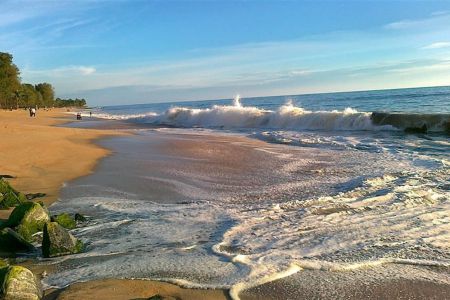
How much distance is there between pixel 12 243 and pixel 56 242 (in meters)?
0.65

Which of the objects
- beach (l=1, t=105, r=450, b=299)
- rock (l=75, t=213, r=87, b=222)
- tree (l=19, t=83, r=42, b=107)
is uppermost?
tree (l=19, t=83, r=42, b=107)

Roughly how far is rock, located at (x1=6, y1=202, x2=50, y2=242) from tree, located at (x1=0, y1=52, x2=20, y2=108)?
7965cm

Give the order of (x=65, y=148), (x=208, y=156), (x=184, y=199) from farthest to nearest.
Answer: (x=65, y=148), (x=208, y=156), (x=184, y=199)

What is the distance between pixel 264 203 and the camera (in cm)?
723

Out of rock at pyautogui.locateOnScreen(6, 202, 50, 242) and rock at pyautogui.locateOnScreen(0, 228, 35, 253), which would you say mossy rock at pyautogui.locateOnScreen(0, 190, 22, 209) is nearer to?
rock at pyautogui.locateOnScreen(6, 202, 50, 242)

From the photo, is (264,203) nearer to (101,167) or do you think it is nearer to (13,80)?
(101,167)

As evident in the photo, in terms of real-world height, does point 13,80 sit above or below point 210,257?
above

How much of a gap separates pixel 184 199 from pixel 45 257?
319cm

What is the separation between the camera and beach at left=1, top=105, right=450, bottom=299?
3973 mm

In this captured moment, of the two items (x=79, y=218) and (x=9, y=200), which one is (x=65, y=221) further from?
(x=9, y=200)

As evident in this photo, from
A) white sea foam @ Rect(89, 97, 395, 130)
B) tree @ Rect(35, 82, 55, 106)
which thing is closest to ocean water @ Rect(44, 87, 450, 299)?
white sea foam @ Rect(89, 97, 395, 130)

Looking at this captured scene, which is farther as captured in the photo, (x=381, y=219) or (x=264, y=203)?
(x=264, y=203)

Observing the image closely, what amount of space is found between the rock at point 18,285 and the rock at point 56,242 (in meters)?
1.25

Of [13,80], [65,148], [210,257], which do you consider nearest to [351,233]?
[210,257]
